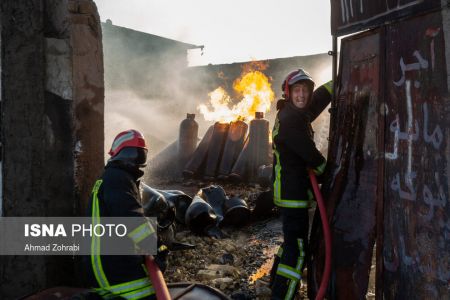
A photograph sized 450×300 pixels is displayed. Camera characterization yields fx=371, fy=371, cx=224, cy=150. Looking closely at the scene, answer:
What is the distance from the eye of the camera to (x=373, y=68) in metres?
2.76

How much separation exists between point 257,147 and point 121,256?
7185 millimetres

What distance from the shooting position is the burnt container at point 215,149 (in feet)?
33.0

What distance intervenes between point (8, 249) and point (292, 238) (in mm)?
2422

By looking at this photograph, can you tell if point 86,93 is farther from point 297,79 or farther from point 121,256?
point 297,79

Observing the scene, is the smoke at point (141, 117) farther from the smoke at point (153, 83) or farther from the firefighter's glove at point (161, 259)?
the firefighter's glove at point (161, 259)

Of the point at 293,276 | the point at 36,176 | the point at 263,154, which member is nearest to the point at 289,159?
the point at 293,276

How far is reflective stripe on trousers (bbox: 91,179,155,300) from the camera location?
8.71 ft

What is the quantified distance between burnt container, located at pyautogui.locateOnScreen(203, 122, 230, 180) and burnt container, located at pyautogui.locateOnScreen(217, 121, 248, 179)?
17 centimetres

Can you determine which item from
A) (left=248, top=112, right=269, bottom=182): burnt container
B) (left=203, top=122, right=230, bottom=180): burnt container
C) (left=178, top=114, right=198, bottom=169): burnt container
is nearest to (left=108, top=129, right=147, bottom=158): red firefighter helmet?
(left=248, top=112, right=269, bottom=182): burnt container

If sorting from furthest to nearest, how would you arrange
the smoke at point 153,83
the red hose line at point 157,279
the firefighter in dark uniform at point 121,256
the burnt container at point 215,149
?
the smoke at point 153,83
the burnt container at point 215,149
the firefighter in dark uniform at point 121,256
the red hose line at point 157,279

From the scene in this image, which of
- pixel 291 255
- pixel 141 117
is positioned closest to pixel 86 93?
pixel 291 255

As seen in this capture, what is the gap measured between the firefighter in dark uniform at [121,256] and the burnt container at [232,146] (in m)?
7.03

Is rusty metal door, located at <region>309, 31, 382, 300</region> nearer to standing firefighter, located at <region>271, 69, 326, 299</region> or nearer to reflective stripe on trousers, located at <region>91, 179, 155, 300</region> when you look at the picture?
standing firefighter, located at <region>271, 69, 326, 299</region>

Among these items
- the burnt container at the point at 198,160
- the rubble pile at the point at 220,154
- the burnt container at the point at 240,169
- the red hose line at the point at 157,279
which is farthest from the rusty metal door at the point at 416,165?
the burnt container at the point at 198,160
